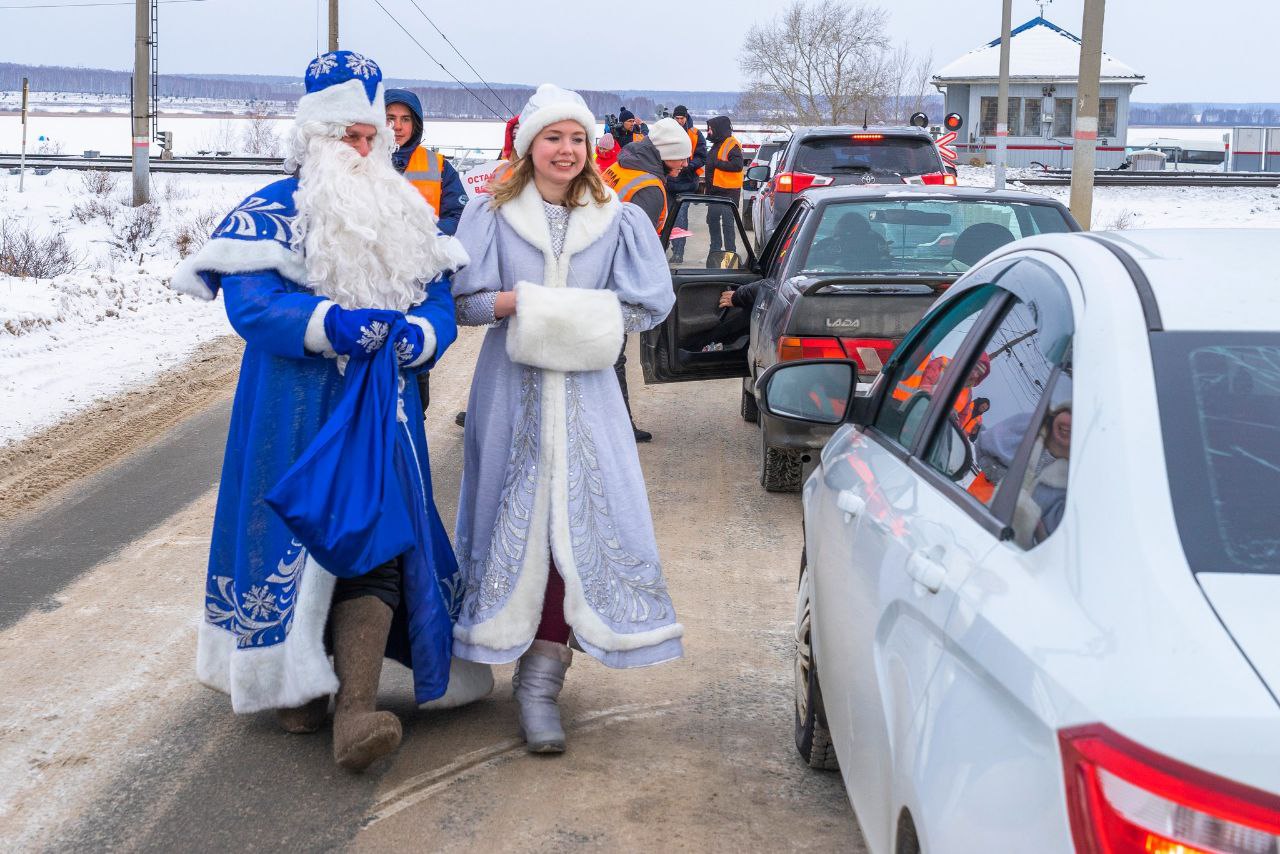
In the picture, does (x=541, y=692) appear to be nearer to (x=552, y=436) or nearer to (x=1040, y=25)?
(x=552, y=436)

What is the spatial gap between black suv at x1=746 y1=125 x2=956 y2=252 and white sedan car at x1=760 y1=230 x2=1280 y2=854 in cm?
1334

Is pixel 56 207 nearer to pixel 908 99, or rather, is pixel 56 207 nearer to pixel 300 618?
pixel 300 618

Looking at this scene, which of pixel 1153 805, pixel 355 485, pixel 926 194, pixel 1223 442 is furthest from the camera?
pixel 926 194

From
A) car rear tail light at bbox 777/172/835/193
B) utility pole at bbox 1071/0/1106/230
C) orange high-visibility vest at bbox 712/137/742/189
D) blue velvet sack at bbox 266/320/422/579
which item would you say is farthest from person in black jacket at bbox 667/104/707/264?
blue velvet sack at bbox 266/320/422/579

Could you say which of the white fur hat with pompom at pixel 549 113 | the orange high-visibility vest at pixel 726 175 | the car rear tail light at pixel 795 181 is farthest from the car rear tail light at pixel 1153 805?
the orange high-visibility vest at pixel 726 175

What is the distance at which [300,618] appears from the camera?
13.5 feet

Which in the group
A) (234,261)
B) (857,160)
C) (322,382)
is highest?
(857,160)

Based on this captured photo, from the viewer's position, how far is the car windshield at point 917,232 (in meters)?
7.75

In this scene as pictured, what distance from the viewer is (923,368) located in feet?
11.9

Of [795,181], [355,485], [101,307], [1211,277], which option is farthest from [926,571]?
[795,181]

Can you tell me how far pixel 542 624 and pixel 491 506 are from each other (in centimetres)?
38

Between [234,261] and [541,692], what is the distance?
1.48m

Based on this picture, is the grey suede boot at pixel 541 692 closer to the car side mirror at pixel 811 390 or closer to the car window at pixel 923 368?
the car side mirror at pixel 811 390

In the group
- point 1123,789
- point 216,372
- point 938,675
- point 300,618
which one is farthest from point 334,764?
point 216,372
